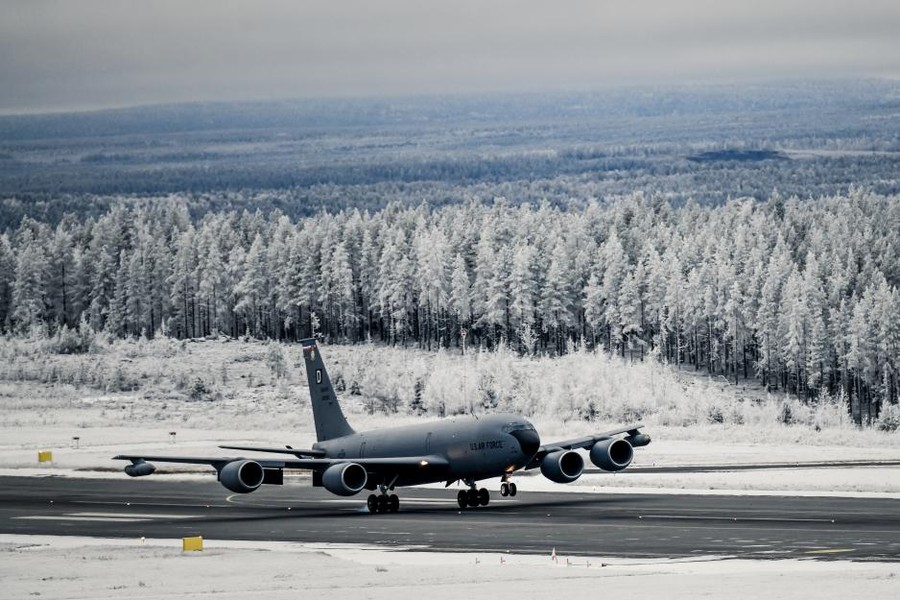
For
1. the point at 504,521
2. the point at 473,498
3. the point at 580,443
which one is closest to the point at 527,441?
the point at 473,498

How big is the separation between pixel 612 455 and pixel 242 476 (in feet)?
49.3

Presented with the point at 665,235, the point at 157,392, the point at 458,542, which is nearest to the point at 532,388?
the point at 157,392

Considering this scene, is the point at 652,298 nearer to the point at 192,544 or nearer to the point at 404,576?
the point at 192,544

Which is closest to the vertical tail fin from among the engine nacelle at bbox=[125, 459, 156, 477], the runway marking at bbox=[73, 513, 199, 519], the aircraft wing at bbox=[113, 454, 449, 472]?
the aircraft wing at bbox=[113, 454, 449, 472]

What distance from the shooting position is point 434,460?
64250 millimetres

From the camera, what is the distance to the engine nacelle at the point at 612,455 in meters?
65.9

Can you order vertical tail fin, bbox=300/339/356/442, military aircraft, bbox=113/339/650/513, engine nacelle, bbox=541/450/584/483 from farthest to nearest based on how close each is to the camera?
vertical tail fin, bbox=300/339/356/442, engine nacelle, bbox=541/450/584/483, military aircraft, bbox=113/339/650/513

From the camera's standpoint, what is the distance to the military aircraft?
205 feet

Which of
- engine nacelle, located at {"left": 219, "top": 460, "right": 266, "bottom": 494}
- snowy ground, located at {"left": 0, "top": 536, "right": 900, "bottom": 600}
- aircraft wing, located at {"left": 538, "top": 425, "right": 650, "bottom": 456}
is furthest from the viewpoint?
aircraft wing, located at {"left": 538, "top": 425, "right": 650, "bottom": 456}

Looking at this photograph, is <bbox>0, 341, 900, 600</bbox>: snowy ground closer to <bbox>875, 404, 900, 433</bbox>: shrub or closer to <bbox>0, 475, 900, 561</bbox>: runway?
<bbox>0, 475, 900, 561</bbox>: runway

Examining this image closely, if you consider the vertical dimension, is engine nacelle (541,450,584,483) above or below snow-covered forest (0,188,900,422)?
above

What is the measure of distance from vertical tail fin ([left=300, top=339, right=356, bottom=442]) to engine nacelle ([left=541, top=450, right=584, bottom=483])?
10356mm

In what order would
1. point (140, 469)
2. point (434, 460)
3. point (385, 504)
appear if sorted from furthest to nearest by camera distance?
point (385, 504)
point (434, 460)
point (140, 469)

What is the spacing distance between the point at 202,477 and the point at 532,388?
178ft
